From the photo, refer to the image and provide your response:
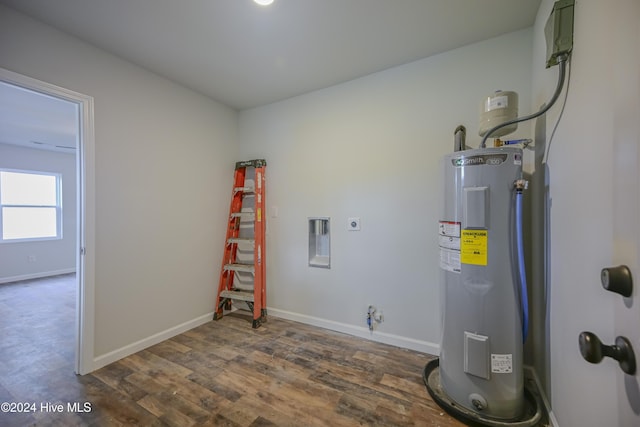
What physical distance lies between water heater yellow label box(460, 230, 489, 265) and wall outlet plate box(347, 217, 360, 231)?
3.65ft

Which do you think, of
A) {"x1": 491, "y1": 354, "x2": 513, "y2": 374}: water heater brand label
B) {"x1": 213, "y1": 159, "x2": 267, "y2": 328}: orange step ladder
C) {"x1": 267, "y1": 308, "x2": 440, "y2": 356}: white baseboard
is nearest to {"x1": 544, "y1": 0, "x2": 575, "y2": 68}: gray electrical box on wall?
{"x1": 491, "y1": 354, "x2": 513, "y2": 374}: water heater brand label

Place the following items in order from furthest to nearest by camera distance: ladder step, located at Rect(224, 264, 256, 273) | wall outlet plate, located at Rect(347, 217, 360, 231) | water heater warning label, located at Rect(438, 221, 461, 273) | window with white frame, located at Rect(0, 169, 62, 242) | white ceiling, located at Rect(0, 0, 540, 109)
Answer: window with white frame, located at Rect(0, 169, 62, 242)
ladder step, located at Rect(224, 264, 256, 273)
wall outlet plate, located at Rect(347, 217, 360, 231)
white ceiling, located at Rect(0, 0, 540, 109)
water heater warning label, located at Rect(438, 221, 461, 273)

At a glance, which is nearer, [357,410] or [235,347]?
[357,410]

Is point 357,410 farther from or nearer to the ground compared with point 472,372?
nearer to the ground

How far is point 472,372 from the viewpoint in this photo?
1.46m

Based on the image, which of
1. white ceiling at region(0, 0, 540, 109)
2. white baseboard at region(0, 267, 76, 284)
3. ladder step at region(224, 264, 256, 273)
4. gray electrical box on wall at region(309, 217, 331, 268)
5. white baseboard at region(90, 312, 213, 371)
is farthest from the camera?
white baseboard at region(0, 267, 76, 284)

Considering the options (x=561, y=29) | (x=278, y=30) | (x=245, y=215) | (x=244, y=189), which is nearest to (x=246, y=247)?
(x=245, y=215)

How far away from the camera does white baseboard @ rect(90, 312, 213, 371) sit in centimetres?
203

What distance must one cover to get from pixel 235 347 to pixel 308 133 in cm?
226

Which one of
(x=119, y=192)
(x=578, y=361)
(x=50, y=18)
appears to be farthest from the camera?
(x=119, y=192)

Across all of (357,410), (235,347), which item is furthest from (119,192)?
(357,410)

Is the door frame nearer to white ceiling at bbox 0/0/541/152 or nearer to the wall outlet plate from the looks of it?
white ceiling at bbox 0/0/541/152

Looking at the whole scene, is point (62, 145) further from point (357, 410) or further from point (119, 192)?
point (357, 410)

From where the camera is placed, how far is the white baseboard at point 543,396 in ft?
4.47
